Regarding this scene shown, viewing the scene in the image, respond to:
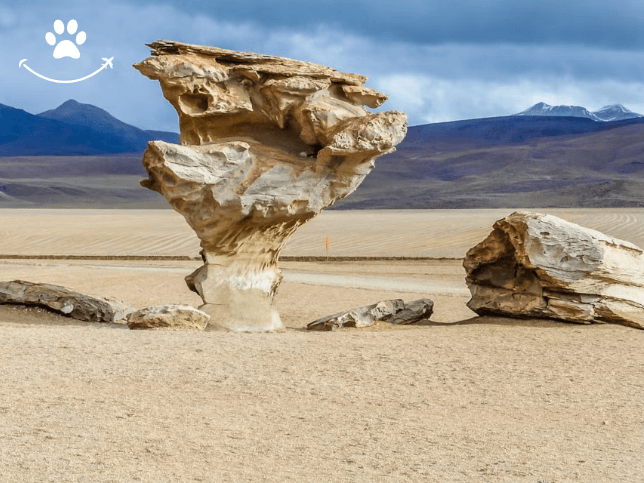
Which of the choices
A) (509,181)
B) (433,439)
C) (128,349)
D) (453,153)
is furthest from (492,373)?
(453,153)

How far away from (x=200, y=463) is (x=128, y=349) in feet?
10.4

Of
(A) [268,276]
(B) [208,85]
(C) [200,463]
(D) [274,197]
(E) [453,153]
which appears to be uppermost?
(E) [453,153]

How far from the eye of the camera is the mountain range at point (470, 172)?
5791cm

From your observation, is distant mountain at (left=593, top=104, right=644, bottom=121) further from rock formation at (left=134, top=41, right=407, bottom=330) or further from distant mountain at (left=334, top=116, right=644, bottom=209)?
rock formation at (left=134, top=41, right=407, bottom=330)

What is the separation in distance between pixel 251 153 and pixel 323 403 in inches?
161

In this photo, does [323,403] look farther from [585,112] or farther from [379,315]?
[585,112]

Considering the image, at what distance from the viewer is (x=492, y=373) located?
7141 mm

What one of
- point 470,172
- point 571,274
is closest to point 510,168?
point 470,172

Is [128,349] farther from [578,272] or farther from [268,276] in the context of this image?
[578,272]

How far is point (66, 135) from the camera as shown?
154750 millimetres

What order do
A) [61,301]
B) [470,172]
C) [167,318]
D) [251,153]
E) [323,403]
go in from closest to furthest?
[323,403] → [167,318] → [251,153] → [61,301] → [470,172]

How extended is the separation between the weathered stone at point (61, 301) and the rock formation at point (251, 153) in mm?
1281

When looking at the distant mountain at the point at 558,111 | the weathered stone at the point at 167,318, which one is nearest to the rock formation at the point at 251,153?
the weathered stone at the point at 167,318

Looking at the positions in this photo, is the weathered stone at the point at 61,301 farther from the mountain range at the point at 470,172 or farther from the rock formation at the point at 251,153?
the mountain range at the point at 470,172
